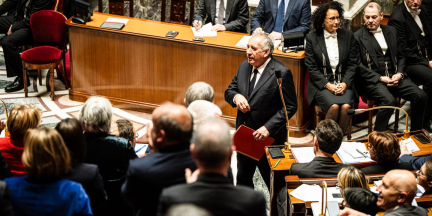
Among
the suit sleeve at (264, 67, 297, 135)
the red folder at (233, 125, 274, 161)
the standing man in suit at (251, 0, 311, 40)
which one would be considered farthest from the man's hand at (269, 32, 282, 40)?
the red folder at (233, 125, 274, 161)

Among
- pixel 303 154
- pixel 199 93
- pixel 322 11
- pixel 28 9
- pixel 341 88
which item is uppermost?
pixel 322 11

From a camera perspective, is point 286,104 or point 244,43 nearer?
point 286,104

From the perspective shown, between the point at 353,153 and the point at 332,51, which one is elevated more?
the point at 332,51

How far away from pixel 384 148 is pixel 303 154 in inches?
26.0

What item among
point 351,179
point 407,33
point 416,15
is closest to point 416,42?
point 407,33

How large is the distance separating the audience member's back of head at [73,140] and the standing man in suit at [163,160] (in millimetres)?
347

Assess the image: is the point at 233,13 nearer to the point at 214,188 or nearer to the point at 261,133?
the point at 261,133

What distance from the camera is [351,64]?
17.8ft

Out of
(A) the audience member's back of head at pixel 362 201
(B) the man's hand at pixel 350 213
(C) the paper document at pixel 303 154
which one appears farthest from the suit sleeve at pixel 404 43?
(B) the man's hand at pixel 350 213

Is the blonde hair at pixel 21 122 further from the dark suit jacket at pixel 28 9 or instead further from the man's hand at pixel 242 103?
the dark suit jacket at pixel 28 9

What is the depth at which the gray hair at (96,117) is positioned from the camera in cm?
295

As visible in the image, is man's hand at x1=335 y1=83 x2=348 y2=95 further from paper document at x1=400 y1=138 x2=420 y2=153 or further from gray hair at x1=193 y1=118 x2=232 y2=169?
gray hair at x1=193 y1=118 x2=232 y2=169

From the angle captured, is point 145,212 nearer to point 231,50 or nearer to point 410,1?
point 231,50

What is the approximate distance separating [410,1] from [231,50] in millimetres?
2142
